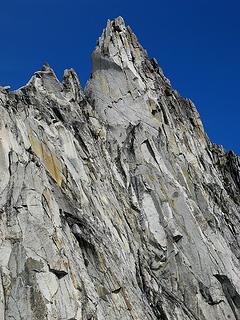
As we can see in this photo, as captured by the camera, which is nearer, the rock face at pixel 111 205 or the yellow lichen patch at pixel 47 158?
A: the rock face at pixel 111 205

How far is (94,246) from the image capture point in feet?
107

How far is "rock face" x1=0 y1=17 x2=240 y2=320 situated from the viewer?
90.1 feet

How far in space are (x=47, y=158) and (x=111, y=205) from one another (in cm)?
667

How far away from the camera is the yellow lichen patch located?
37750mm

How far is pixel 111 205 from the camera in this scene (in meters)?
41.0

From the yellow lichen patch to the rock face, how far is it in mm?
111

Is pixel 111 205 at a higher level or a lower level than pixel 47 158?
lower

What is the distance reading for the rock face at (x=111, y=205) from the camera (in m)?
27.5

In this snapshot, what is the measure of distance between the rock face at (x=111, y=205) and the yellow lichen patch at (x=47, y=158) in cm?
11

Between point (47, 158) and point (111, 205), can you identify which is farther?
point (111, 205)

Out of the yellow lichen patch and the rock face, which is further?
the yellow lichen patch

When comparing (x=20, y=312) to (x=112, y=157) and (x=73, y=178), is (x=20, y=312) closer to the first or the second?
(x=73, y=178)

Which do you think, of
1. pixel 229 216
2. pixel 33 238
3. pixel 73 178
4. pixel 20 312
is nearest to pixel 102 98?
pixel 229 216

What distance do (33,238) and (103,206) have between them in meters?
12.5
